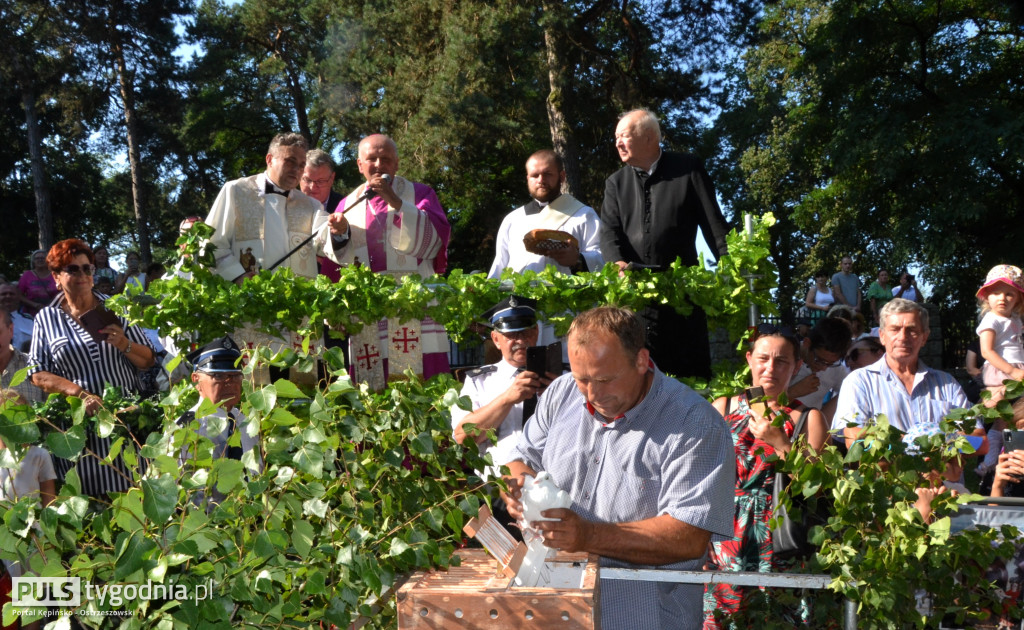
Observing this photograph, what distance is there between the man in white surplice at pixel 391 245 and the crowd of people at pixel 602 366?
0.01 m

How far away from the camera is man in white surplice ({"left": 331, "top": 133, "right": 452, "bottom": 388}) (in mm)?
5562

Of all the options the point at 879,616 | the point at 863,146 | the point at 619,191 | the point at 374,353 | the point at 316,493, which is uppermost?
the point at 863,146

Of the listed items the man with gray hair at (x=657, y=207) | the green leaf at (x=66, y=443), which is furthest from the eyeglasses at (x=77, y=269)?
the green leaf at (x=66, y=443)

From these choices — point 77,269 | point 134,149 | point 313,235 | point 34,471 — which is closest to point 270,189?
point 313,235

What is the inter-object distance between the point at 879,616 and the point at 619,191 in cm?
368

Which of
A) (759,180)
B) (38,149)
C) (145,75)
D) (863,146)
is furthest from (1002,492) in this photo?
(145,75)

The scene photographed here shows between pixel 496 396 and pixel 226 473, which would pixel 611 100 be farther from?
pixel 226 473

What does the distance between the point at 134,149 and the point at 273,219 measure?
846 inches

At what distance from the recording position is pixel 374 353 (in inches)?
220

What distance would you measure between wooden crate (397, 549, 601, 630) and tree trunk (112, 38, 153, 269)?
23.1 metres

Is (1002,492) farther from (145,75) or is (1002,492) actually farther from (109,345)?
(145,75)

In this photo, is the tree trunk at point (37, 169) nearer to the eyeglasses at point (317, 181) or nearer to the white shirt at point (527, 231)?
the eyeglasses at point (317, 181)

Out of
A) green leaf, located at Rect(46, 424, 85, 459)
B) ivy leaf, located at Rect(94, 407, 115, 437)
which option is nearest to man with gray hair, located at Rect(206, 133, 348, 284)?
ivy leaf, located at Rect(94, 407, 115, 437)

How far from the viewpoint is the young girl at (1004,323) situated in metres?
6.73
